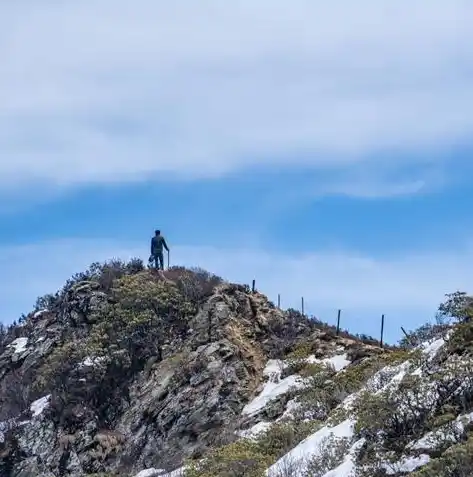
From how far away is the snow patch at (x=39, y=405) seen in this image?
105 feet

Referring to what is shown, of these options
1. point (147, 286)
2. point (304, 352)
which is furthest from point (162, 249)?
point (304, 352)

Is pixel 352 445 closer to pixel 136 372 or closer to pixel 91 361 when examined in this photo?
pixel 136 372

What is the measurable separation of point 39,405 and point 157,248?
24.0 feet

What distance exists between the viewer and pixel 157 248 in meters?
35.8

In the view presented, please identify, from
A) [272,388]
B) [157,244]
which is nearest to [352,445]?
[272,388]

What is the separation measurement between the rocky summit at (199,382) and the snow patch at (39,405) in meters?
0.09

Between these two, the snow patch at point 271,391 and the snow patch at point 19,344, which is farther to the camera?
the snow patch at point 19,344

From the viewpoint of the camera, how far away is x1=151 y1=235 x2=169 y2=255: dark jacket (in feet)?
117

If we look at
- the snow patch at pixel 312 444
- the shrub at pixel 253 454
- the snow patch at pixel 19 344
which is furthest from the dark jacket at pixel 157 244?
the snow patch at pixel 312 444

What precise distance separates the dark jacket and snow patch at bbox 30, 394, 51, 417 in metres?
6.86

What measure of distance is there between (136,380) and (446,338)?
564 inches

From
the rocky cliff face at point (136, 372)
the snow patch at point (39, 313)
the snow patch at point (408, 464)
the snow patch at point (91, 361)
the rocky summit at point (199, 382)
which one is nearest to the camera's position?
the snow patch at point (408, 464)

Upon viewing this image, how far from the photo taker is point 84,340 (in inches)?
1309

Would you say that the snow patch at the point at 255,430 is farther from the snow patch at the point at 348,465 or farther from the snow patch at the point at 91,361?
the snow patch at the point at 91,361
